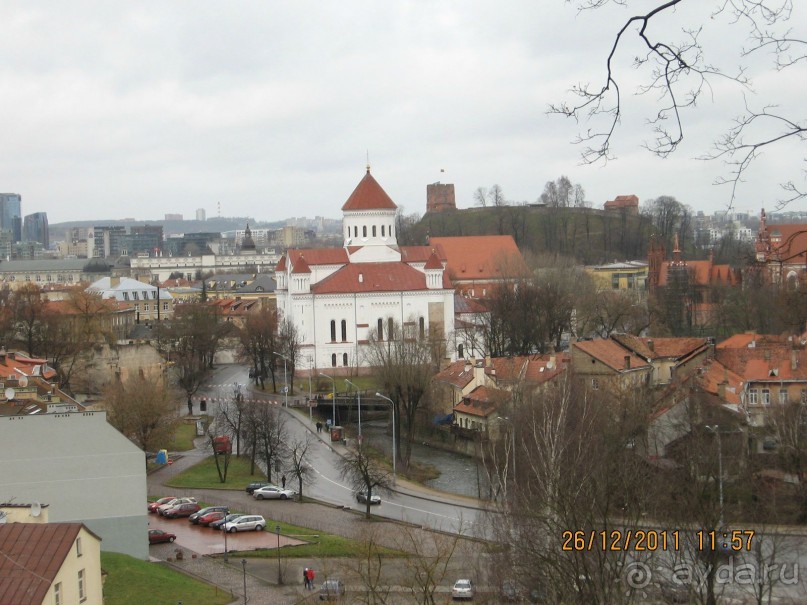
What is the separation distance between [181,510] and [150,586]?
9.15 meters

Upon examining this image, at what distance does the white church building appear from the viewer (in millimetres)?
67500

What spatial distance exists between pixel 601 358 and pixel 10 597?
30.6 m

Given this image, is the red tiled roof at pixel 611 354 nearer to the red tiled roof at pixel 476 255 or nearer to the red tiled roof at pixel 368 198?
the red tiled roof at pixel 368 198

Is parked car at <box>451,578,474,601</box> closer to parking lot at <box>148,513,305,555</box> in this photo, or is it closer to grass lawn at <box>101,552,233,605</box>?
grass lawn at <box>101,552,233,605</box>

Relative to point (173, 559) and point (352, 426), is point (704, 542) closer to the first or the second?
point (173, 559)

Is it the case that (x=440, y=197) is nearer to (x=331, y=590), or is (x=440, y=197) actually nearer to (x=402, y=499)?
(x=402, y=499)

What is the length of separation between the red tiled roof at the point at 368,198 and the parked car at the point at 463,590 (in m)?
52.9

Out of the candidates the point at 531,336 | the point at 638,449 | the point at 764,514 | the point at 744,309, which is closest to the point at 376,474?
the point at 638,449

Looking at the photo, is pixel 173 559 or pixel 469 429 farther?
pixel 469 429

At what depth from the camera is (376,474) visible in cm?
3616

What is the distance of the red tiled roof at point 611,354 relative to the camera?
45.6 metres

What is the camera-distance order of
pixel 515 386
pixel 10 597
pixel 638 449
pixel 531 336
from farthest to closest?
pixel 531 336, pixel 515 386, pixel 638 449, pixel 10 597

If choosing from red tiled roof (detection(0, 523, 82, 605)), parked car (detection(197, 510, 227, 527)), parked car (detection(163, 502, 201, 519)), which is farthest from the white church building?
red tiled roof (detection(0, 523, 82, 605))

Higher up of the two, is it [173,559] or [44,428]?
[44,428]
